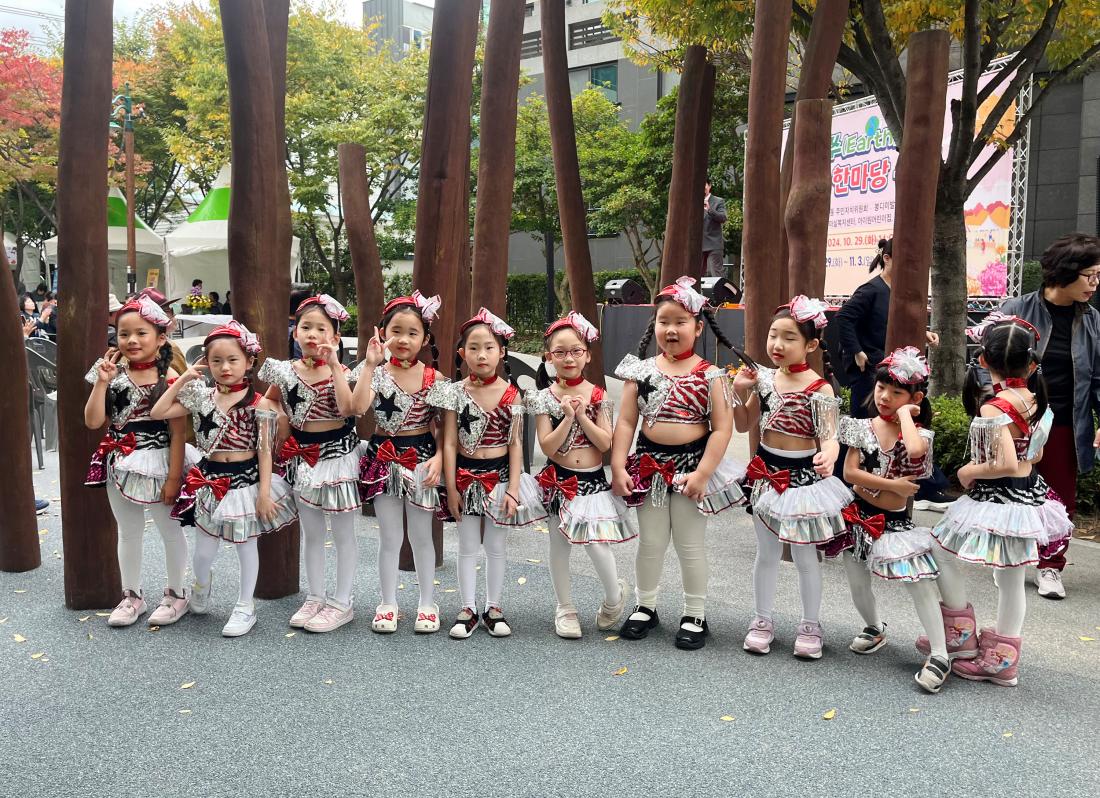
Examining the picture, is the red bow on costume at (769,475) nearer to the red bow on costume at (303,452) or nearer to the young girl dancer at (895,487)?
the young girl dancer at (895,487)

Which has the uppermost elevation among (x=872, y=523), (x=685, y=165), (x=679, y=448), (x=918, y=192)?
(x=685, y=165)

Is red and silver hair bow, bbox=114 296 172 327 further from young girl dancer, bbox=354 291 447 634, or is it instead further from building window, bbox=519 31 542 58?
building window, bbox=519 31 542 58

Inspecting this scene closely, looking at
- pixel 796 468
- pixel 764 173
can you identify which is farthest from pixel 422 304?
pixel 764 173

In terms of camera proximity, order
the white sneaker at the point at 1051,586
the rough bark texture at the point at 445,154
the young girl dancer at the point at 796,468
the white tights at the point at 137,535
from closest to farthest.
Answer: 1. the young girl dancer at the point at 796,468
2. the white tights at the point at 137,535
3. the white sneaker at the point at 1051,586
4. the rough bark texture at the point at 445,154

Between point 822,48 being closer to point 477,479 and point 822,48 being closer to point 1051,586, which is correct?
point 1051,586

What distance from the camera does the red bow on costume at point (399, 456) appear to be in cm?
428

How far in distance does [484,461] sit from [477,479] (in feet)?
0.33

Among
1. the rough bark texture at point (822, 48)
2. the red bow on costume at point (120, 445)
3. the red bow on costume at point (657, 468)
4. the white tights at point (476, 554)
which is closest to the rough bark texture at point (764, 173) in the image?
the rough bark texture at point (822, 48)

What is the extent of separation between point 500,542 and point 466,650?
511mm

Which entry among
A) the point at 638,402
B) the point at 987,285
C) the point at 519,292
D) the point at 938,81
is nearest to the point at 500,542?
the point at 638,402

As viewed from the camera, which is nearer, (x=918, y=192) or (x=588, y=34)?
(x=918, y=192)

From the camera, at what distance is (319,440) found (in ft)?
14.3

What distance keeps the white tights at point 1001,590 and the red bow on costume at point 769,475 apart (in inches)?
24.6

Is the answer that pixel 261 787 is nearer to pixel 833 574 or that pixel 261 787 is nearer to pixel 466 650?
pixel 466 650
